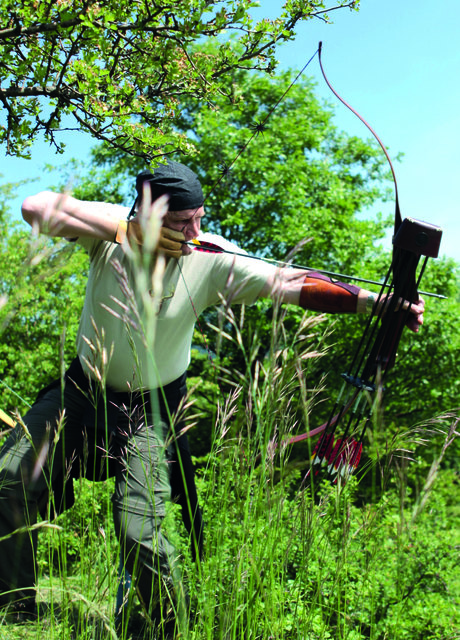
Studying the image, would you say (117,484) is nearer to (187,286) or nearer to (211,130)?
(187,286)

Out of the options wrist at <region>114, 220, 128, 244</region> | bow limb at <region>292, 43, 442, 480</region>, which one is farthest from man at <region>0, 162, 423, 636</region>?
bow limb at <region>292, 43, 442, 480</region>

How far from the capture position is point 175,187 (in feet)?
7.30

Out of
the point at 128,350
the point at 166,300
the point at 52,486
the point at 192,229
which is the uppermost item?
the point at 192,229

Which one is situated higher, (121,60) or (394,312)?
(121,60)

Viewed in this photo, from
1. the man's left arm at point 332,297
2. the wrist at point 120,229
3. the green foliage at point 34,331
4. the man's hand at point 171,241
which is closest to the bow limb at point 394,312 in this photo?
the man's left arm at point 332,297

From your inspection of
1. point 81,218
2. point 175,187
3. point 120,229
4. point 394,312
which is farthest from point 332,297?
point 81,218

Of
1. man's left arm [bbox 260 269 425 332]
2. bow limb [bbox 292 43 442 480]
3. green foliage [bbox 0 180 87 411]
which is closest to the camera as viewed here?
bow limb [bbox 292 43 442 480]

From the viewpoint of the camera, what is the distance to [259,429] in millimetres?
1044

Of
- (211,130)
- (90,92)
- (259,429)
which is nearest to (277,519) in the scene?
(259,429)

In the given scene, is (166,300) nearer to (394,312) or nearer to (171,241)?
(171,241)

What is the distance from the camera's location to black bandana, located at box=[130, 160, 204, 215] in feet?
7.26

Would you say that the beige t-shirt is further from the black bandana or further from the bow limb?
the bow limb

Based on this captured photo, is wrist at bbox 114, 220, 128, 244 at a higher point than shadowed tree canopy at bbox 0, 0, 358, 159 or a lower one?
lower

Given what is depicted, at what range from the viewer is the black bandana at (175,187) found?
221 cm
